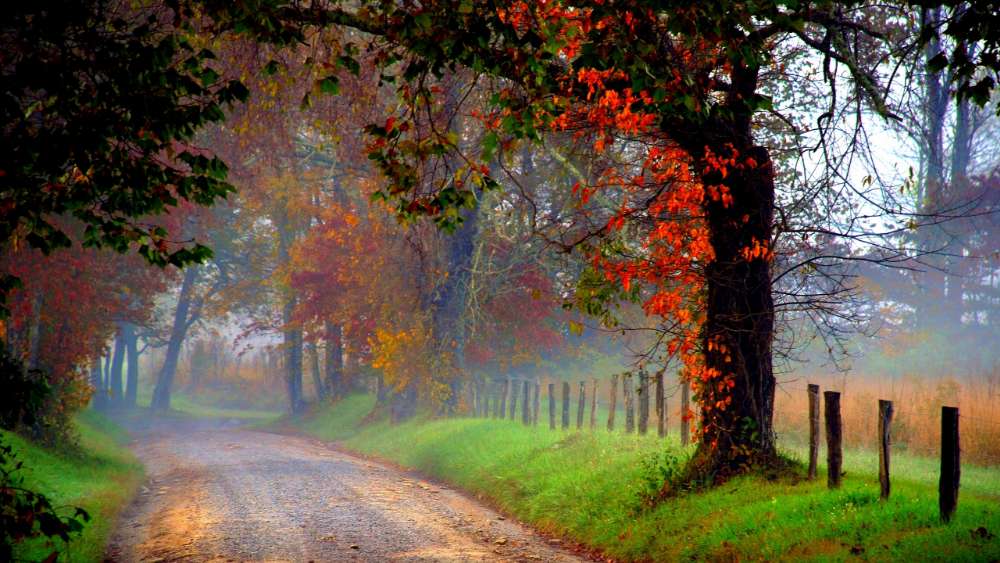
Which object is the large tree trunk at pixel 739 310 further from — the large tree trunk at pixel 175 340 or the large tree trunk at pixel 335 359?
the large tree trunk at pixel 175 340

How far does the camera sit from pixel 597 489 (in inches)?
518

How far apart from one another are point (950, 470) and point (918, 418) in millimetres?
10509

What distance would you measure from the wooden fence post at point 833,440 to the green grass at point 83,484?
27.4ft

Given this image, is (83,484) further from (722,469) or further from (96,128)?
(722,469)

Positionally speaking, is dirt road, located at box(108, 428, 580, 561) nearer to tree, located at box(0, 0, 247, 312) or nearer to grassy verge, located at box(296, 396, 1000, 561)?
grassy verge, located at box(296, 396, 1000, 561)

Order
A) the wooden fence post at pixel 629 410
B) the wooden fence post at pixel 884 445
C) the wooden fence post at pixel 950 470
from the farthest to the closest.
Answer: the wooden fence post at pixel 629 410
the wooden fence post at pixel 884 445
the wooden fence post at pixel 950 470

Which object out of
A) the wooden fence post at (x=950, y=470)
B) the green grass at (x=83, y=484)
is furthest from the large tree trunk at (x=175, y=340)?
the wooden fence post at (x=950, y=470)

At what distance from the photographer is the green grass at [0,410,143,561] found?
33.8 ft

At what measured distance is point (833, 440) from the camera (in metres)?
10.3

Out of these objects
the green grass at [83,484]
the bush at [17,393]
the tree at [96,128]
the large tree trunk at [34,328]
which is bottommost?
the green grass at [83,484]

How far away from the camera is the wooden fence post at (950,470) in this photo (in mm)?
8234

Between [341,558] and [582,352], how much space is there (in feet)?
88.3

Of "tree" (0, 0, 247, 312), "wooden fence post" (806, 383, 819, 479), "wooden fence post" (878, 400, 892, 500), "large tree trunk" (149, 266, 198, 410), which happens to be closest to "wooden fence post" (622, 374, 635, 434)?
"wooden fence post" (806, 383, 819, 479)

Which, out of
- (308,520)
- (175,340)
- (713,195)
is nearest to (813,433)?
(713,195)
